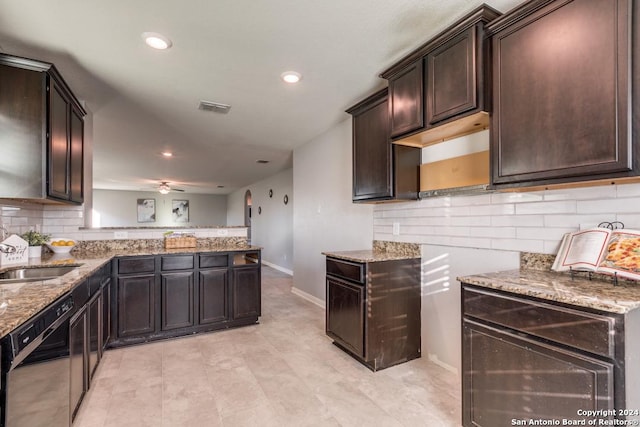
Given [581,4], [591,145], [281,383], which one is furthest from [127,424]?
[581,4]

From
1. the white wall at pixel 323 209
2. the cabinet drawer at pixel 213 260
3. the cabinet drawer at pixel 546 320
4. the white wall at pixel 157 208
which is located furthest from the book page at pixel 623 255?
the white wall at pixel 157 208

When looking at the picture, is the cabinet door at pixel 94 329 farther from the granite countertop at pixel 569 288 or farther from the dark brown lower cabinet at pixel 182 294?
the granite countertop at pixel 569 288

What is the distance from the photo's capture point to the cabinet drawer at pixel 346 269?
259 centimetres

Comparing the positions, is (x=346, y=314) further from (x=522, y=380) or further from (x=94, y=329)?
(x=94, y=329)

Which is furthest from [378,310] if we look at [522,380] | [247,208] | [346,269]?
[247,208]

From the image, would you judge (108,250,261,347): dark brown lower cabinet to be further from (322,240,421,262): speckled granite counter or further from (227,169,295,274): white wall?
(227,169,295,274): white wall

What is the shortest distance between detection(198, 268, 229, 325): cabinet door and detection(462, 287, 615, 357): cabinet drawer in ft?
8.38

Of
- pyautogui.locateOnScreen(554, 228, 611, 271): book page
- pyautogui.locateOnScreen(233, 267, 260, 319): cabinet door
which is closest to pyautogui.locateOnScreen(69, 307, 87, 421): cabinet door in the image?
pyautogui.locateOnScreen(233, 267, 260, 319): cabinet door

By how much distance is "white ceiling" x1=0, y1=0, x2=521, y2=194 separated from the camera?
185 centimetres

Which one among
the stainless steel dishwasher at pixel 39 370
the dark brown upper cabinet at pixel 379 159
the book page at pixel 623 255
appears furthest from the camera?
the dark brown upper cabinet at pixel 379 159

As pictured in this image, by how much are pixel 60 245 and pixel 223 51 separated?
244 cm

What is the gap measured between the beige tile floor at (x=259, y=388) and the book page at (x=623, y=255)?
123cm

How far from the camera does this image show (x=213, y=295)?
11.2 feet

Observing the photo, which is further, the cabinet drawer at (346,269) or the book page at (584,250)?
the cabinet drawer at (346,269)
